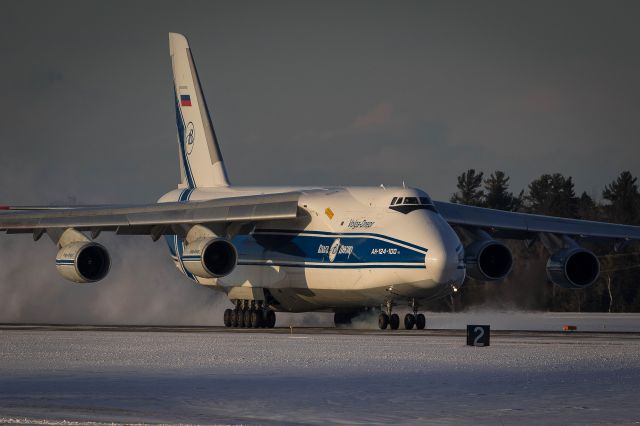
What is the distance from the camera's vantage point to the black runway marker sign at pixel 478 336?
24406 mm

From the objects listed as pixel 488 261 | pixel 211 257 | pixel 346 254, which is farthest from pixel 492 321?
pixel 211 257

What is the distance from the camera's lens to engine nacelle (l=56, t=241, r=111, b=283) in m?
33.8

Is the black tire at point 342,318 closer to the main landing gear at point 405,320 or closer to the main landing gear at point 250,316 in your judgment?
the main landing gear at point 250,316

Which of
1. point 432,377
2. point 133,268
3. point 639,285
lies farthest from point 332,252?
point 639,285

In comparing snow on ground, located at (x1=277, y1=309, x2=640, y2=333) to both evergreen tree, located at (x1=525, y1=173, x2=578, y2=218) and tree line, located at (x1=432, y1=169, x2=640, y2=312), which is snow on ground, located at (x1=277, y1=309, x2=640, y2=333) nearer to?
tree line, located at (x1=432, y1=169, x2=640, y2=312)

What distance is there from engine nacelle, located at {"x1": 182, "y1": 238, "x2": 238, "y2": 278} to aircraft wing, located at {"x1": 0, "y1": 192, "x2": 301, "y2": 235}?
3.33 feet

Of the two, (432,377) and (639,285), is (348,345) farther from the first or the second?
(639,285)

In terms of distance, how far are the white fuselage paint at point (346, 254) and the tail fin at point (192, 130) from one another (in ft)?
12.5

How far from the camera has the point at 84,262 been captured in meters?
34.0

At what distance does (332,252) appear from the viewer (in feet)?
107

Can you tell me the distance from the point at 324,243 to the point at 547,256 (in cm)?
2173

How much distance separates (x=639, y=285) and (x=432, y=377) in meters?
39.0

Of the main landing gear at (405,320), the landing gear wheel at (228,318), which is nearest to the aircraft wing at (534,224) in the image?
the main landing gear at (405,320)

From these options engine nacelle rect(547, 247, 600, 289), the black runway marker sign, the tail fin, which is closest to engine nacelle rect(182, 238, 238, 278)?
the tail fin
